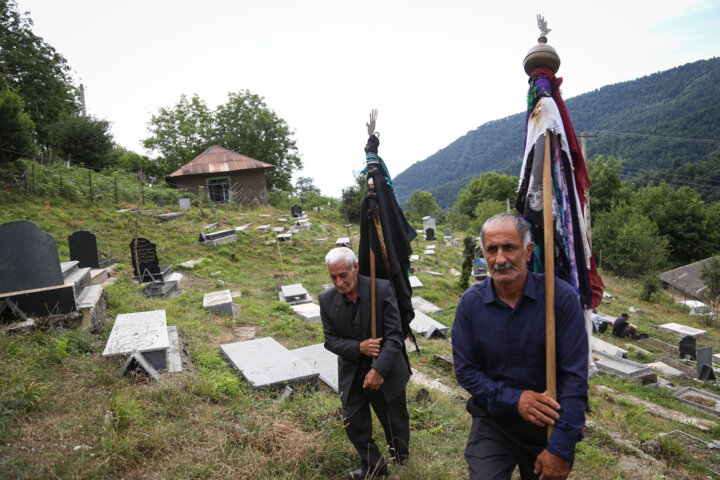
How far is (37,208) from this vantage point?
14242 mm

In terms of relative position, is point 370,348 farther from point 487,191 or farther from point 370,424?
point 487,191

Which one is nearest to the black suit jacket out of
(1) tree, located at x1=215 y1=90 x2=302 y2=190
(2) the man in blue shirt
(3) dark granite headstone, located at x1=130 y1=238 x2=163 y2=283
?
(2) the man in blue shirt

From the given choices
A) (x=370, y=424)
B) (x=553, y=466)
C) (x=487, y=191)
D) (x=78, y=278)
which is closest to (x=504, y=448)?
(x=553, y=466)

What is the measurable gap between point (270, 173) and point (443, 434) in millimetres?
32331

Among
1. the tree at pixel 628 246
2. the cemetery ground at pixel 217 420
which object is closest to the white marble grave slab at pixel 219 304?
the cemetery ground at pixel 217 420

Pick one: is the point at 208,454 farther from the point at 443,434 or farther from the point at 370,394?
the point at 443,434

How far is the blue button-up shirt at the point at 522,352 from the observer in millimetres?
1934

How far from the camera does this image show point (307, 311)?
348 inches

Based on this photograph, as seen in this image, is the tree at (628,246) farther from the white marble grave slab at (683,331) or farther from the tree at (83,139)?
the tree at (83,139)

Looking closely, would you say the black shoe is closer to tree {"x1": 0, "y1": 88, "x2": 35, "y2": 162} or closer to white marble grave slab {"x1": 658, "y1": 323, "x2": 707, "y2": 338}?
white marble grave slab {"x1": 658, "y1": 323, "x2": 707, "y2": 338}

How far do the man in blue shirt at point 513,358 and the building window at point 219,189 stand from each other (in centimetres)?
2461

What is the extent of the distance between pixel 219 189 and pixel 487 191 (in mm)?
44397

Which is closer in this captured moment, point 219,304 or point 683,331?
point 219,304

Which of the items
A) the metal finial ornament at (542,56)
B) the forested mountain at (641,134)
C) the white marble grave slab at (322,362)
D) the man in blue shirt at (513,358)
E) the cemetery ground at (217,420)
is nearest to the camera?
the man in blue shirt at (513,358)
